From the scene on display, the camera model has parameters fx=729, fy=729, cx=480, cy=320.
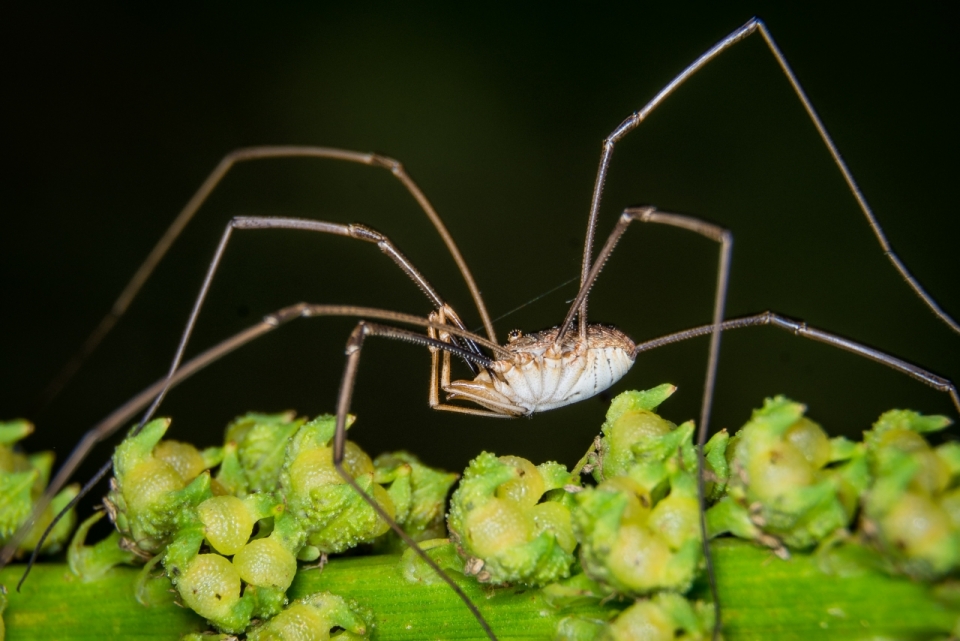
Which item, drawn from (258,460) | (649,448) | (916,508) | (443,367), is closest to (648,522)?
(649,448)

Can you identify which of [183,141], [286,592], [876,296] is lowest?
[286,592]

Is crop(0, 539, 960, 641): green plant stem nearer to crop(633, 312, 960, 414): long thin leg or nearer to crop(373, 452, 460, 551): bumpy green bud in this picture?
crop(373, 452, 460, 551): bumpy green bud

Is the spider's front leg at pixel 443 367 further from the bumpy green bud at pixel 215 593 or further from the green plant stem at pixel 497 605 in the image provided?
the bumpy green bud at pixel 215 593

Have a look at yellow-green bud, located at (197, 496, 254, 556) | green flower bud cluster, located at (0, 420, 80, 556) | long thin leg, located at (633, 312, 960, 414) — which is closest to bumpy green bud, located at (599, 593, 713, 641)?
yellow-green bud, located at (197, 496, 254, 556)

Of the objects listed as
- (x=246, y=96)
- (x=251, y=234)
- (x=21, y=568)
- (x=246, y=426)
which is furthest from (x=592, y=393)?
(x=246, y=96)

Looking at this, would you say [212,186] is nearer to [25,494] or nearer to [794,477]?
[25,494]

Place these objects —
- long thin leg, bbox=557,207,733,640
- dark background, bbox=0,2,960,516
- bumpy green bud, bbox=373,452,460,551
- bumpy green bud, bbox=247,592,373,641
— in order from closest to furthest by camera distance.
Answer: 1. long thin leg, bbox=557,207,733,640
2. bumpy green bud, bbox=247,592,373,641
3. bumpy green bud, bbox=373,452,460,551
4. dark background, bbox=0,2,960,516

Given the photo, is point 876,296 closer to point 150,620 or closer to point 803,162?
point 803,162

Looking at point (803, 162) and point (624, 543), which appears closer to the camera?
point (624, 543)
